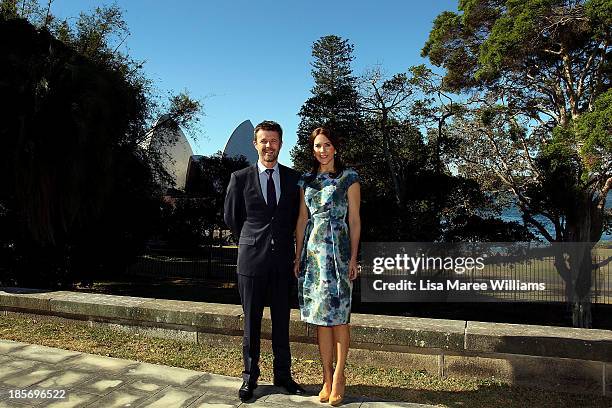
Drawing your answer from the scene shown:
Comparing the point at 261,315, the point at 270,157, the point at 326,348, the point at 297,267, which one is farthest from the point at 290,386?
the point at 270,157

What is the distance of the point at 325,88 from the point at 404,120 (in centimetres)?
1564

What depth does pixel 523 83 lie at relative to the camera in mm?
16406

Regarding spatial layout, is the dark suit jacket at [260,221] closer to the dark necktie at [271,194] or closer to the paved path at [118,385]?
the dark necktie at [271,194]

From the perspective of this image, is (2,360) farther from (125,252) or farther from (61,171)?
(125,252)

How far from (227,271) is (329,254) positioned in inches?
715

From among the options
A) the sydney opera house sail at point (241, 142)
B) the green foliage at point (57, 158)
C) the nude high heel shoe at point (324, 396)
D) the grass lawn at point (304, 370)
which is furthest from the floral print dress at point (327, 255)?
the sydney opera house sail at point (241, 142)

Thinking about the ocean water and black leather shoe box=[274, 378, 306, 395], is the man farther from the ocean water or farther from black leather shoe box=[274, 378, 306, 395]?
the ocean water

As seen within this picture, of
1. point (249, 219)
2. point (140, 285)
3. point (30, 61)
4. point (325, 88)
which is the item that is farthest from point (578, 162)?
point (325, 88)

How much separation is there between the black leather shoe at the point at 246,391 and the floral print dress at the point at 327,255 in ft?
1.89

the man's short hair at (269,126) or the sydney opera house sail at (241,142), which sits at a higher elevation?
the sydney opera house sail at (241,142)

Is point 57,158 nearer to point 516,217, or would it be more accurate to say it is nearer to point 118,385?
point 118,385

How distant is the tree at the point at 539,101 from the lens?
43.0 ft

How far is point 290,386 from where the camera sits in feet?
10.4

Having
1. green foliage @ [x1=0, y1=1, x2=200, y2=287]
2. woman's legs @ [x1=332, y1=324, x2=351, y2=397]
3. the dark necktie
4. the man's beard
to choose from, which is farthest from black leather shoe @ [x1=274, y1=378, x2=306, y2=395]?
green foliage @ [x1=0, y1=1, x2=200, y2=287]
